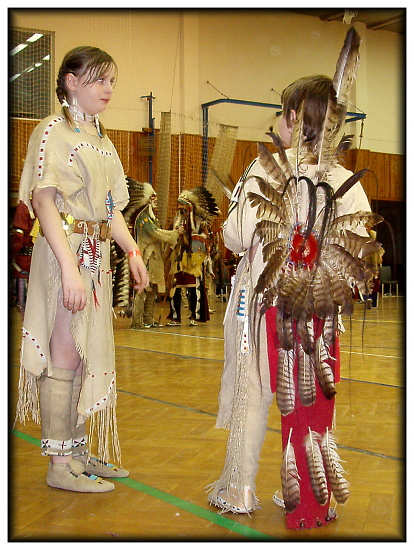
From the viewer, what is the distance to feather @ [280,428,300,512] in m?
1.92

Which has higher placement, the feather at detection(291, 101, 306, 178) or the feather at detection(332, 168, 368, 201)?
the feather at detection(291, 101, 306, 178)

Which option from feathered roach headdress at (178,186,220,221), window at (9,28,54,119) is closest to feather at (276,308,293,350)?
feathered roach headdress at (178,186,220,221)

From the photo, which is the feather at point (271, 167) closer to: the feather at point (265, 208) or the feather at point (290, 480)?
the feather at point (265, 208)

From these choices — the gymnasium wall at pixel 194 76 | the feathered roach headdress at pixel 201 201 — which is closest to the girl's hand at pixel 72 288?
the feathered roach headdress at pixel 201 201

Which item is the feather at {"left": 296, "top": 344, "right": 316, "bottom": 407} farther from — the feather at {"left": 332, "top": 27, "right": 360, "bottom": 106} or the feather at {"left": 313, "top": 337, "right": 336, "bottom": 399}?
the feather at {"left": 332, "top": 27, "right": 360, "bottom": 106}

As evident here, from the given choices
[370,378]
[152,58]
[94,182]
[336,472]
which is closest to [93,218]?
[94,182]

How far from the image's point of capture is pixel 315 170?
1.97 metres

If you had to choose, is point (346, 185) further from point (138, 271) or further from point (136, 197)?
point (136, 197)

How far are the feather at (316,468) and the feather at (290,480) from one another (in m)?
0.04

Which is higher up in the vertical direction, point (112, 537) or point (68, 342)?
point (68, 342)

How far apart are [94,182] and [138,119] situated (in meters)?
10.9

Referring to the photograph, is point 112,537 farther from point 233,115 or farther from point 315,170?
point 233,115

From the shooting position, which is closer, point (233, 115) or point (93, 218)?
point (93, 218)

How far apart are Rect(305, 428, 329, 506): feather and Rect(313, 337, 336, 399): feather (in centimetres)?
14
